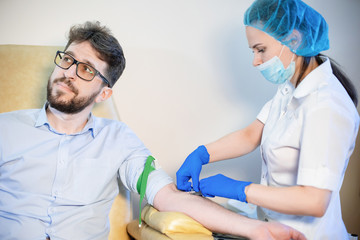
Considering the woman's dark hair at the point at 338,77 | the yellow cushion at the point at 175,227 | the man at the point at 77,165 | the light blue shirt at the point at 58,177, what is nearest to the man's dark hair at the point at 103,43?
the man at the point at 77,165

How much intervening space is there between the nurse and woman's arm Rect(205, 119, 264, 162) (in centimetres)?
14

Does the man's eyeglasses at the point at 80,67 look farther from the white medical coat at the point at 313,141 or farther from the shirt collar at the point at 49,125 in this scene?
the white medical coat at the point at 313,141

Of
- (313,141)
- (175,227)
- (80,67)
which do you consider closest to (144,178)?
(175,227)

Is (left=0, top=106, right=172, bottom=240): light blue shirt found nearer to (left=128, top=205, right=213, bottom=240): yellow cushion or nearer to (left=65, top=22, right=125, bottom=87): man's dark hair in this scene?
(left=128, top=205, right=213, bottom=240): yellow cushion

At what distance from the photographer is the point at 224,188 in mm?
1224

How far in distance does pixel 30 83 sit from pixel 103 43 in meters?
0.38

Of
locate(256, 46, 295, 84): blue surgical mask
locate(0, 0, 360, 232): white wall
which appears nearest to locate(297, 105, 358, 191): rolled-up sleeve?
locate(256, 46, 295, 84): blue surgical mask

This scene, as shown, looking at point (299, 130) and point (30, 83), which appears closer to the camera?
point (299, 130)

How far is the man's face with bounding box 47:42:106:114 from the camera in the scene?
1370mm

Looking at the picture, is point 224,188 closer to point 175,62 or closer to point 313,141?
point 313,141

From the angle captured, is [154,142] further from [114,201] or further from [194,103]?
[114,201]

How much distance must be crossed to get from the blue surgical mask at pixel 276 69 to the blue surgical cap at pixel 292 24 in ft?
0.22

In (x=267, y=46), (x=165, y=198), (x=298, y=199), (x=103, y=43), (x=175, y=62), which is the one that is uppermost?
(x=267, y=46)

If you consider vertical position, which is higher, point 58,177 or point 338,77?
point 338,77
